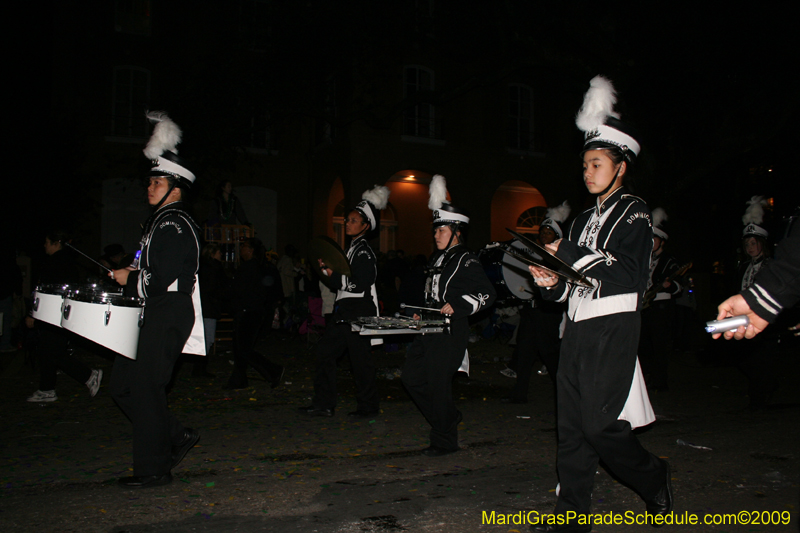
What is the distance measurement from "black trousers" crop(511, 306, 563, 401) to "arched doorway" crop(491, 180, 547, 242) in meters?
17.3

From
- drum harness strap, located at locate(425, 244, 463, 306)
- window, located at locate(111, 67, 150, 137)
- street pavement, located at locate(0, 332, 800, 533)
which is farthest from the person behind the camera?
window, located at locate(111, 67, 150, 137)

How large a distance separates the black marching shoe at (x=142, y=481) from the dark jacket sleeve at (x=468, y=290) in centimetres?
249

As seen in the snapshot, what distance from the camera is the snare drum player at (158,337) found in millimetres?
4395

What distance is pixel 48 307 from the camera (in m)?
4.69

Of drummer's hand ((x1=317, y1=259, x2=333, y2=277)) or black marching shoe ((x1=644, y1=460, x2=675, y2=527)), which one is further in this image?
Result: drummer's hand ((x1=317, y1=259, x2=333, y2=277))

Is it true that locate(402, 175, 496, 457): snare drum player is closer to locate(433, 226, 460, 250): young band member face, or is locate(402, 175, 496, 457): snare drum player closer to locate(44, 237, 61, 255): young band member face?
locate(433, 226, 460, 250): young band member face

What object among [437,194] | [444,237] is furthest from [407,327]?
[437,194]

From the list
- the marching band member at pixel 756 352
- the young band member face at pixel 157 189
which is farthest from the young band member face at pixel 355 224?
the marching band member at pixel 756 352

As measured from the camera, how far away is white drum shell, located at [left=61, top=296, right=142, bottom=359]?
4164 millimetres

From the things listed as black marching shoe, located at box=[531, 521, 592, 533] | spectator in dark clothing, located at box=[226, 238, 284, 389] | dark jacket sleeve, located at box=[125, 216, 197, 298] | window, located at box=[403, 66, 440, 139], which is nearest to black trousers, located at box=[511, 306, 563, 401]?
spectator in dark clothing, located at box=[226, 238, 284, 389]

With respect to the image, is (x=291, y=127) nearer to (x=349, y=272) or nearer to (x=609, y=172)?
(x=349, y=272)

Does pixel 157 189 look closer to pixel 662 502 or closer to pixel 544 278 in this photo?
pixel 544 278

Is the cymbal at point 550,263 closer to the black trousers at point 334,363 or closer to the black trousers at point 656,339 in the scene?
the black trousers at point 334,363

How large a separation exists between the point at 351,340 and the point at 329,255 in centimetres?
91
